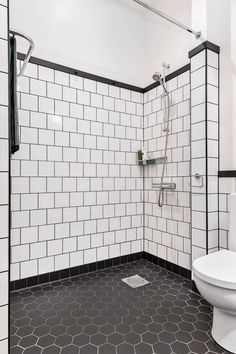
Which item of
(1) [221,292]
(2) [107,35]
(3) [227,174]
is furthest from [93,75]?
(1) [221,292]

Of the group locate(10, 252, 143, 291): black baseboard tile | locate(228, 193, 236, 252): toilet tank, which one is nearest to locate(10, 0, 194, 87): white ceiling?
locate(228, 193, 236, 252): toilet tank

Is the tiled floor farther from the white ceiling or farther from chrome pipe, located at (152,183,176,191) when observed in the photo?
the white ceiling

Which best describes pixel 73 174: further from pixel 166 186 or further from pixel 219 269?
pixel 219 269

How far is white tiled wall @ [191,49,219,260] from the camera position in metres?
1.85

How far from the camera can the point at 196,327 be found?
147 centimetres

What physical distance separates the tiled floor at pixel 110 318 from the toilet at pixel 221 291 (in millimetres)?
80

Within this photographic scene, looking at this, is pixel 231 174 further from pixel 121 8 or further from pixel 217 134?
pixel 121 8

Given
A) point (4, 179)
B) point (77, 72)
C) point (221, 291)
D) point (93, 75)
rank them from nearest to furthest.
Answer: point (4, 179) < point (221, 291) < point (77, 72) < point (93, 75)

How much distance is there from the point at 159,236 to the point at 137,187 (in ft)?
1.94

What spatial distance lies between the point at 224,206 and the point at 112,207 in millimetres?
1101

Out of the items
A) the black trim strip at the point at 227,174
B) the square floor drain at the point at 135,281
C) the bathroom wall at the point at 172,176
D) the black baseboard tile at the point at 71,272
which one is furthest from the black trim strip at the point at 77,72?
the square floor drain at the point at 135,281

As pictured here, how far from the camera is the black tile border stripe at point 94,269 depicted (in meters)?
1.99

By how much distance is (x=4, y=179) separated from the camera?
0.90m

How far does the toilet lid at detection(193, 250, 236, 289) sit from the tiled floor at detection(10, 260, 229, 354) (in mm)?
424
